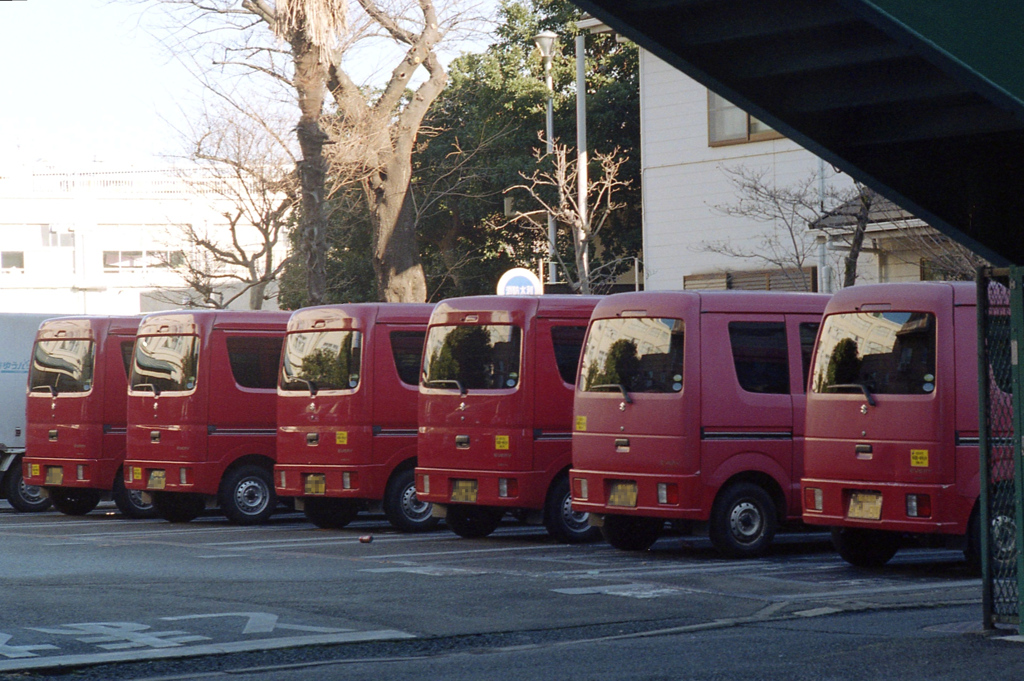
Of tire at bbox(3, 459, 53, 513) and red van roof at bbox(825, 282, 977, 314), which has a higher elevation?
red van roof at bbox(825, 282, 977, 314)

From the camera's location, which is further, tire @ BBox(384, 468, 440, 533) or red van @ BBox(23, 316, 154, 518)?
red van @ BBox(23, 316, 154, 518)

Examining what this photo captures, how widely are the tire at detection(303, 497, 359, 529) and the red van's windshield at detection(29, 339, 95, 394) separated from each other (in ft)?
13.4

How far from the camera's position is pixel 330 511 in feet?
58.5

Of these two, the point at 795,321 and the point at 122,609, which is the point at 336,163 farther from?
the point at 122,609

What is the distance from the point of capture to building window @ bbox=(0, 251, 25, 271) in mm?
65125

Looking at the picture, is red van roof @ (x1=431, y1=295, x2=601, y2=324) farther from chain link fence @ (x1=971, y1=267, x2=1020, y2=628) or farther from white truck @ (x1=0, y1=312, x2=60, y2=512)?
white truck @ (x1=0, y1=312, x2=60, y2=512)

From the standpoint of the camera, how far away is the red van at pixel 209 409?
18406 millimetres

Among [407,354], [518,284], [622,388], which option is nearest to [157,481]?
[407,354]

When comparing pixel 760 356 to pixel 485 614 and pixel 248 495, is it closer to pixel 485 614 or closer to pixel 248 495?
pixel 485 614

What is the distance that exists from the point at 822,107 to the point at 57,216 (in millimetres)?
61100

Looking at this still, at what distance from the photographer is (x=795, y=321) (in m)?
14.0

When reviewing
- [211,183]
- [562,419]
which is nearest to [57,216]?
[211,183]

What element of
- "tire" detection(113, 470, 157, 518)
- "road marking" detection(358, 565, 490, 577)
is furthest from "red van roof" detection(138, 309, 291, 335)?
"road marking" detection(358, 565, 490, 577)

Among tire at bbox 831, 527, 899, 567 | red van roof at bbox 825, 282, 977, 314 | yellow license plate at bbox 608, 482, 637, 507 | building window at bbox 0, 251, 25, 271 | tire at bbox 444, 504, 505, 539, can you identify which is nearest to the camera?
red van roof at bbox 825, 282, 977, 314
